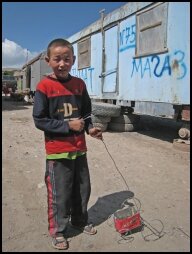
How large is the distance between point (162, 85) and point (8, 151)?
3422 mm

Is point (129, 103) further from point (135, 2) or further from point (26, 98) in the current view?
point (26, 98)

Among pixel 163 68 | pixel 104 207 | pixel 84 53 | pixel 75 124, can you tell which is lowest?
pixel 104 207

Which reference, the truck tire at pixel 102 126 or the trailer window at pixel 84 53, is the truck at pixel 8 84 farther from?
the truck tire at pixel 102 126

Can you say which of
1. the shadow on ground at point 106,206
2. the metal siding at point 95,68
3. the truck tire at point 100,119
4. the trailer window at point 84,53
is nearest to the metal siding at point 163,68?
the truck tire at point 100,119

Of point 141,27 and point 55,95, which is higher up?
point 141,27

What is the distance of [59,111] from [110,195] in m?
1.78

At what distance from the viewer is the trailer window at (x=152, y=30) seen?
710 centimetres

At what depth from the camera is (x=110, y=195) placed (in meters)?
4.38

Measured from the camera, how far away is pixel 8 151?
6770 mm

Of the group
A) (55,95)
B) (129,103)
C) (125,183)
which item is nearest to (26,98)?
(129,103)

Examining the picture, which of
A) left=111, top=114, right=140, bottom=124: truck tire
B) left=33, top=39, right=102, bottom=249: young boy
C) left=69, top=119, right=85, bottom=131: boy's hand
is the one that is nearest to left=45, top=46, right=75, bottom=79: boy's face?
left=33, top=39, right=102, bottom=249: young boy

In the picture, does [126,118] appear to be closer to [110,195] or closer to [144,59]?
[144,59]

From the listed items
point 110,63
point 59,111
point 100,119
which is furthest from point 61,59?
point 110,63

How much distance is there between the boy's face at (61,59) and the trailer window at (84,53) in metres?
8.30
